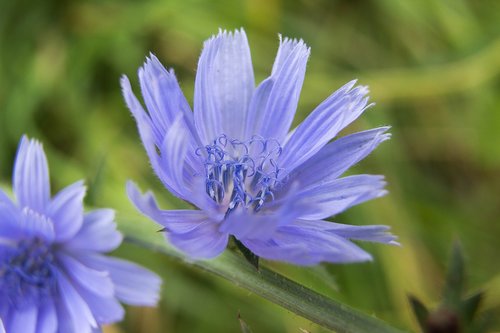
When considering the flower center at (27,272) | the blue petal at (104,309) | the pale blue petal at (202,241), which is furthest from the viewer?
the flower center at (27,272)

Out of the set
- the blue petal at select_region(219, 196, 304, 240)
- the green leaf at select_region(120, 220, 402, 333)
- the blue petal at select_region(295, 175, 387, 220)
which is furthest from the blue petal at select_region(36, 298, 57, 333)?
the blue petal at select_region(295, 175, 387, 220)

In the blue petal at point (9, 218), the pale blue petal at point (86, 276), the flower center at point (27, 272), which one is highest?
the blue petal at point (9, 218)

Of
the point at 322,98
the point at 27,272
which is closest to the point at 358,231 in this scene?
the point at 27,272

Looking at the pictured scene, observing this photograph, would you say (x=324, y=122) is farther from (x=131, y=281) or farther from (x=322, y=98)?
(x=322, y=98)

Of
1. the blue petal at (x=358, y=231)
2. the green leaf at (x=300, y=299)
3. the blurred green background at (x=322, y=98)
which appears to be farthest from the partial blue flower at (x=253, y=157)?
the blurred green background at (x=322, y=98)

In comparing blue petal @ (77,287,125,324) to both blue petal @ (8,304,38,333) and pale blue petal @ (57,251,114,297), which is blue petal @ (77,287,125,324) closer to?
pale blue petal @ (57,251,114,297)

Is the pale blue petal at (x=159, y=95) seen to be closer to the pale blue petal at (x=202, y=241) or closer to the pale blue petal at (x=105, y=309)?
the pale blue petal at (x=202, y=241)

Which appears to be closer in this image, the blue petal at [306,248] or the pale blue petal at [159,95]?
the blue petal at [306,248]

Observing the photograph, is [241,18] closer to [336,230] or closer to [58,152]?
[58,152]
